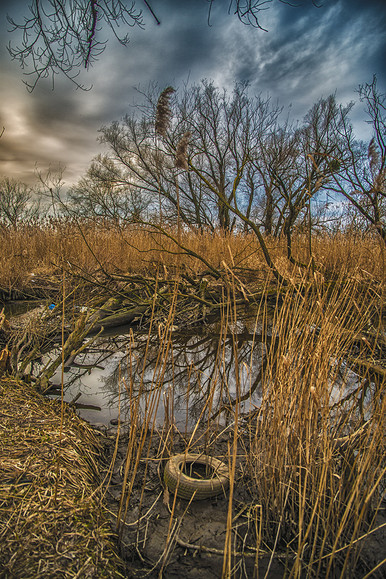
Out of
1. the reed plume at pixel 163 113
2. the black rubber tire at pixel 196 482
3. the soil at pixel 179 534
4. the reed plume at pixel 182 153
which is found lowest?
the soil at pixel 179 534

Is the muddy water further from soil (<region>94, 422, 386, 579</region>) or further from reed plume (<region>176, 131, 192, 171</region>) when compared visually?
reed plume (<region>176, 131, 192, 171</region>)

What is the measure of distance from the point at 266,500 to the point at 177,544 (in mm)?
384

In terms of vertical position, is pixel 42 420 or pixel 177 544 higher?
pixel 42 420

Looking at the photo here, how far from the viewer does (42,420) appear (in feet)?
5.43

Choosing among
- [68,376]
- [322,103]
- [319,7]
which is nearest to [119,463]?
[68,376]

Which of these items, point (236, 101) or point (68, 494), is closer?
point (68, 494)

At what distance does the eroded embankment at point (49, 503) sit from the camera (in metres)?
0.96

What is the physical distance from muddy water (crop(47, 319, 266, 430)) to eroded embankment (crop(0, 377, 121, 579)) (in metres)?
0.36

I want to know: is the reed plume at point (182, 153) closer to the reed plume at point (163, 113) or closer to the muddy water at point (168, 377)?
the reed plume at point (163, 113)

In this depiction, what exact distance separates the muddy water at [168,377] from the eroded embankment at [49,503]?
0.36 m

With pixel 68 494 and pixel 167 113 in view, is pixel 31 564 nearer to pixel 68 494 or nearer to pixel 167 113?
pixel 68 494

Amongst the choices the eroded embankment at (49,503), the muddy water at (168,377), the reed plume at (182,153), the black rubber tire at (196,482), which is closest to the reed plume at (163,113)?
the reed plume at (182,153)

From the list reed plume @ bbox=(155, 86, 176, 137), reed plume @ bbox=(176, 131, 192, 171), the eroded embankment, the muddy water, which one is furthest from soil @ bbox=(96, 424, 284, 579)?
reed plume @ bbox=(155, 86, 176, 137)

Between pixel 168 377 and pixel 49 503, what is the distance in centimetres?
174
